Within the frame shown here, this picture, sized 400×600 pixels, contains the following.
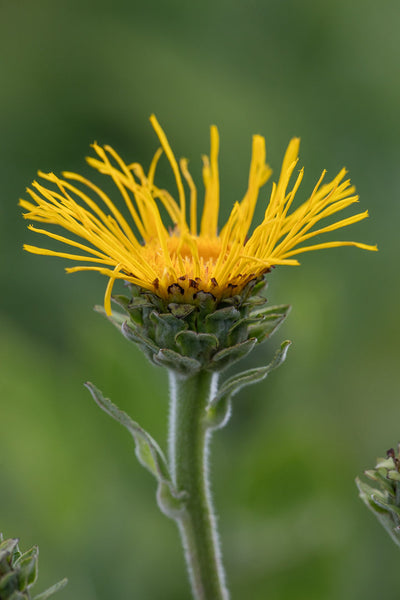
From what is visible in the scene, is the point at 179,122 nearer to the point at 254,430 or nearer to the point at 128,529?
the point at 254,430

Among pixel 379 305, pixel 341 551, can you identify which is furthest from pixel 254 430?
pixel 379 305

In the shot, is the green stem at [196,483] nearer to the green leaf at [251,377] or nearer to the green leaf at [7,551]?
the green leaf at [251,377]

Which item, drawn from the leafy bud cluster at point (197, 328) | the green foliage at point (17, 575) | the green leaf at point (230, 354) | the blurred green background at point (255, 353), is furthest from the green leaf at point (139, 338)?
the blurred green background at point (255, 353)

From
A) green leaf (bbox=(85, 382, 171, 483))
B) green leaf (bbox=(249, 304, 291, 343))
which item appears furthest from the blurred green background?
green leaf (bbox=(249, 304, 291, 343))

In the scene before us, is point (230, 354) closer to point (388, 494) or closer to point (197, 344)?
point (197, 344)

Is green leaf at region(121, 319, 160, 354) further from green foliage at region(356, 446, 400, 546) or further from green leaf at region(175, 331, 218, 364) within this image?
green foliage at region(356, 446, 400, 546)
